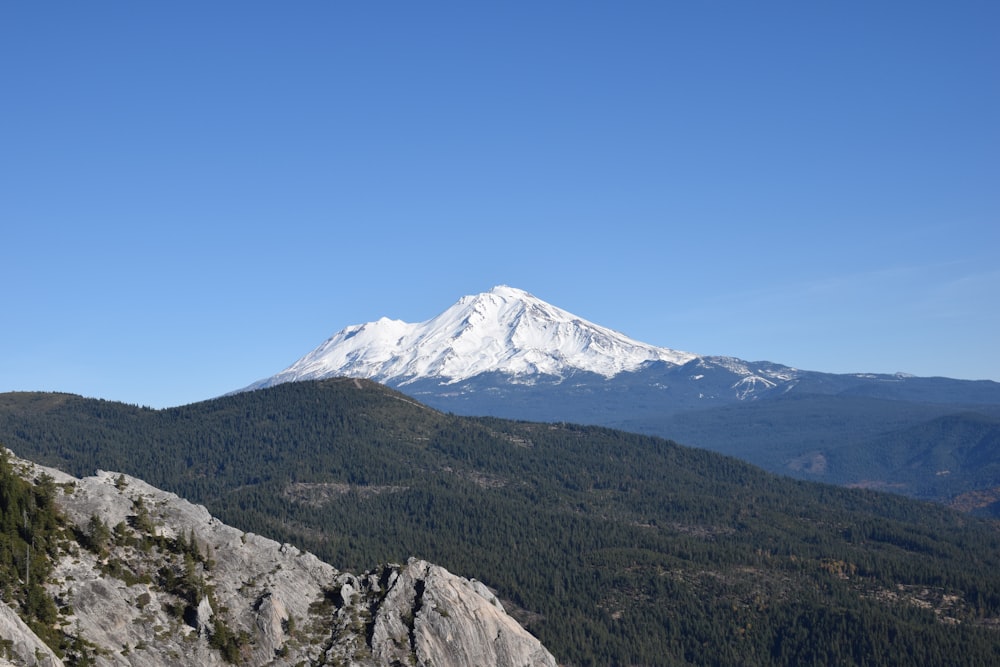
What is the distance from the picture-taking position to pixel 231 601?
119 meters

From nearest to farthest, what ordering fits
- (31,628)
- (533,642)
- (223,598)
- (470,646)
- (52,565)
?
(31,628)
(52,565)
(223,598)
(470,646)
(533,642)

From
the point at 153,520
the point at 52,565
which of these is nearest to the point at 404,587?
the point at 153,520

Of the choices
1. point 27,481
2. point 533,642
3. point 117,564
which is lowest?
point 533,642

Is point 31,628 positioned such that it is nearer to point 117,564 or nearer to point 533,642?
point 117,564

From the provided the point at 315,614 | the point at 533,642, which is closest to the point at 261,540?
the point at 315,614

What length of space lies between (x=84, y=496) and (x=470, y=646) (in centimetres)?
4509

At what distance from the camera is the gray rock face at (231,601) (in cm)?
10938

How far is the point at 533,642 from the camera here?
137 meters

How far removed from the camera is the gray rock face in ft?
359

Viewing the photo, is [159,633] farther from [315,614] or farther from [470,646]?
[470,646]

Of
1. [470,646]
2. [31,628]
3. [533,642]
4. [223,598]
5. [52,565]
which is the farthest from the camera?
[533,642]

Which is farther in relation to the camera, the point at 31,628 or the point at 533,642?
the point at 533,642

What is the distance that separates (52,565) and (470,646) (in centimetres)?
4564

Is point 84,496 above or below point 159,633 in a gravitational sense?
above
